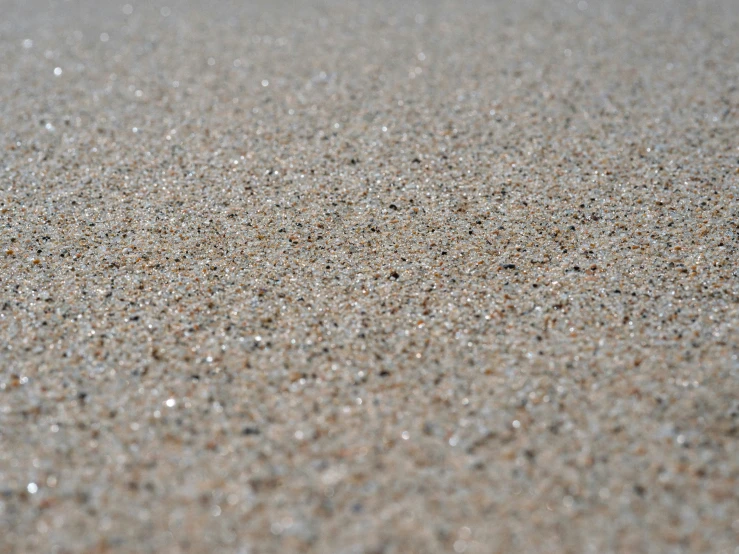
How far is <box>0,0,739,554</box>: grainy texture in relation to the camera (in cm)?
112

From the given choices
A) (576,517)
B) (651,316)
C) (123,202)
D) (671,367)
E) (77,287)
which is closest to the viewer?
(576,517)

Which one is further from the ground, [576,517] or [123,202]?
[123,202]

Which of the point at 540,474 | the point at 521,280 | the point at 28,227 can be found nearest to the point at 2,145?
the point at 28,227

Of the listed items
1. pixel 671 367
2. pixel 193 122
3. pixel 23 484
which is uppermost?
pixel 193 122

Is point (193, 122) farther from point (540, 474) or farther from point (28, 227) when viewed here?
point (540, 474)

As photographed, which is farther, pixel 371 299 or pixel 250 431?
pixel 371 299

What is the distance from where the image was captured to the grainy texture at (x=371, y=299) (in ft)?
3.67

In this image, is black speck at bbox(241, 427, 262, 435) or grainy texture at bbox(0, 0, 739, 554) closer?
grainy texture at bbox(0, 0, 739, 554)

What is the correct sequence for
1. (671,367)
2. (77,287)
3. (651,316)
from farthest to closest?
1. (77,287)
2. (651,316)
3. (671,367)

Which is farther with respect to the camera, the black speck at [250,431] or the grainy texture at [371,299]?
the black speck at [250,431]

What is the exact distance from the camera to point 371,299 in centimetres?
154

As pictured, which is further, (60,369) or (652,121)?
(652,121)

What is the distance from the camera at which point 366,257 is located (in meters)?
1.67

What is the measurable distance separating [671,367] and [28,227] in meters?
1.42
